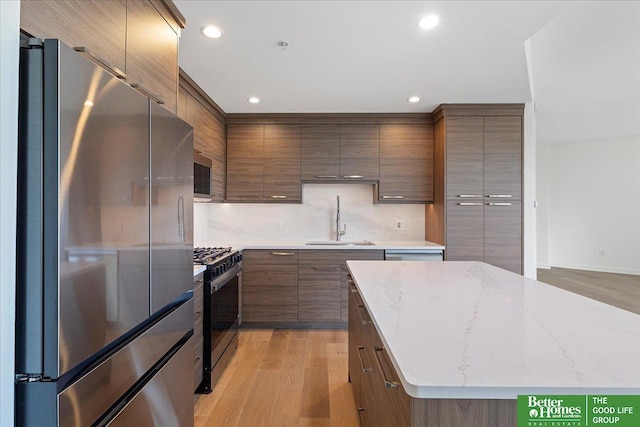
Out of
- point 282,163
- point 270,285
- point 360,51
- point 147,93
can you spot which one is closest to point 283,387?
point 270,285

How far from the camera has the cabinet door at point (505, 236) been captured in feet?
11.6

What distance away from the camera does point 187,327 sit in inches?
66.6

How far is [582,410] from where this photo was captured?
0.68 meters

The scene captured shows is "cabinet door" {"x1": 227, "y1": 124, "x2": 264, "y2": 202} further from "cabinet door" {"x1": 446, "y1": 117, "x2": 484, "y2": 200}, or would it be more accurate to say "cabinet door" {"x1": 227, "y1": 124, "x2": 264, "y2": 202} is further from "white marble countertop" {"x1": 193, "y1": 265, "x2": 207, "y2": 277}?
"cabinet door" {"x1": 446, "y1": 117, "x2": 484, "y2": 200}

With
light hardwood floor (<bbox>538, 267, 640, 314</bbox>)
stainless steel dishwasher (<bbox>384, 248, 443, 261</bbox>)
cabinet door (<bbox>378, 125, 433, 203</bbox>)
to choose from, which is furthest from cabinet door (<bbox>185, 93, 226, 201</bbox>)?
light hardwood floor (<bbox>538, 267, 640, 314</bbox>)

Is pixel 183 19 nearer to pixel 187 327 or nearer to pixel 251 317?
pixel 187 327

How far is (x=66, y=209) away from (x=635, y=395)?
138 cm

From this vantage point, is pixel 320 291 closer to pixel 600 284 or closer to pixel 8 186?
pixel 8 186

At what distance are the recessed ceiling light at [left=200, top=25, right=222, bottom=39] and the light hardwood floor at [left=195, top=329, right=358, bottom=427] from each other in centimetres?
240

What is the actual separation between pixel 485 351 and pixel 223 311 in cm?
222

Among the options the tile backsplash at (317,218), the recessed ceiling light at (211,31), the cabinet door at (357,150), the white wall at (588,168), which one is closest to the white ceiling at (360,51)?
the recessed ceiling light at (211,31)

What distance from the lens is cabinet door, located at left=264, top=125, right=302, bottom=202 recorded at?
12.8 ft

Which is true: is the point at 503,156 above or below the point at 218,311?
above

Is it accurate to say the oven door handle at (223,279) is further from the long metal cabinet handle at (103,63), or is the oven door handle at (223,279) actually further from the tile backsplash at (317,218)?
the long metal cabinet handle at (103,63)
